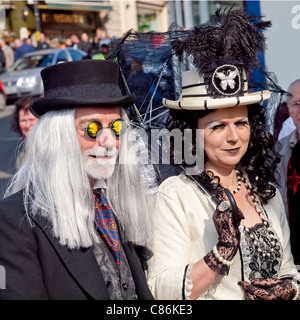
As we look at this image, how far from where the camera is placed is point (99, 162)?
7.25ft

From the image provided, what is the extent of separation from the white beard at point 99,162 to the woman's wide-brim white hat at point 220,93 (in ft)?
1.45

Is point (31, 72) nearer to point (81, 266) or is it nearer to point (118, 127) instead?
point (118, 127)

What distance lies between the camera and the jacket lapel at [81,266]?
2072 millimetres

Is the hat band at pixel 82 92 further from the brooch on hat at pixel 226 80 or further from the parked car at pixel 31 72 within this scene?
the parked car at pixel 31 72

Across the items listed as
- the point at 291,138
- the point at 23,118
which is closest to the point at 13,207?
the point at 291,138

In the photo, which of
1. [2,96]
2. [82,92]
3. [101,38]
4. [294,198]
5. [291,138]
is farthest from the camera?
[101,38]

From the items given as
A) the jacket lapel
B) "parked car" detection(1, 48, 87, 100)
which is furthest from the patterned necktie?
"parked car" detection(1, 48, 87, 100)

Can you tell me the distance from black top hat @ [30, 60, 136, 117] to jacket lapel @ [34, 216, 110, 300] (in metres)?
0.47

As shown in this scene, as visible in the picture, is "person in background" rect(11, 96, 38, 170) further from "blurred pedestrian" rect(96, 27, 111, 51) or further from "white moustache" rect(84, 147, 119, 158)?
"blurred pedestrian" rect(96, 27, 111, 51)

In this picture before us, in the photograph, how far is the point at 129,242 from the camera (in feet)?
7.54

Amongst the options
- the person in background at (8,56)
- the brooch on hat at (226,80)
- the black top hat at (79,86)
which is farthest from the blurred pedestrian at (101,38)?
the black top hat at (79,86)

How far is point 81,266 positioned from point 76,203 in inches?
9.7

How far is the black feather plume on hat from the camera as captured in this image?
2428 millimetres

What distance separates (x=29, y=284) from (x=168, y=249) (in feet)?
2.02
